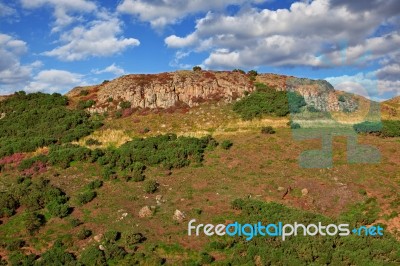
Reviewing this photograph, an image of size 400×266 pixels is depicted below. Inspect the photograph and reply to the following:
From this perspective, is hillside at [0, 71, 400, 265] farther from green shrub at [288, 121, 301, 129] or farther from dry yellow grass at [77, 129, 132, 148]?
green shrub at [288, 121, 301, 129]

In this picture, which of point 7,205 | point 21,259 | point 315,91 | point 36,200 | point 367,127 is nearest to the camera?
point 21,259

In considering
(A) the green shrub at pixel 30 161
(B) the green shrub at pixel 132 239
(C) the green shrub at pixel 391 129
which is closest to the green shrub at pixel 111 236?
(B) the green shrub at pixel 132 239

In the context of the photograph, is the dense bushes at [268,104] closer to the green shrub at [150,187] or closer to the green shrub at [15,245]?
the green shrub at [150,187]

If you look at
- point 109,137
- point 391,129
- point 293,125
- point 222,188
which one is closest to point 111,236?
point 222,188

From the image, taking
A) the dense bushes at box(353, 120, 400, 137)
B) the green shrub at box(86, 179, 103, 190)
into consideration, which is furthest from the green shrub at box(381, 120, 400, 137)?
the green shrub at box(86, 179, 103, 190)

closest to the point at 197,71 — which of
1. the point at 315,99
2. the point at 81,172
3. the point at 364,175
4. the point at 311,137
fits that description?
the point at 315,99

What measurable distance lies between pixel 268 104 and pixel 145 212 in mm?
27219

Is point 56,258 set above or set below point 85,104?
below

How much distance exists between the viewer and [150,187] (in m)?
28.2

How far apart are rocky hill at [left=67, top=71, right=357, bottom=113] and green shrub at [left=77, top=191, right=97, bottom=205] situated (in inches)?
924

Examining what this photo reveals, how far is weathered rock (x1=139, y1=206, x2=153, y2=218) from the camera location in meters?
25.0

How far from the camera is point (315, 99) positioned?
5025cm

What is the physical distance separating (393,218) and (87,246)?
17788 millimetres

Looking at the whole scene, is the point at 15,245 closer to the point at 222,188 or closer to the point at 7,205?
the point at 7,205
